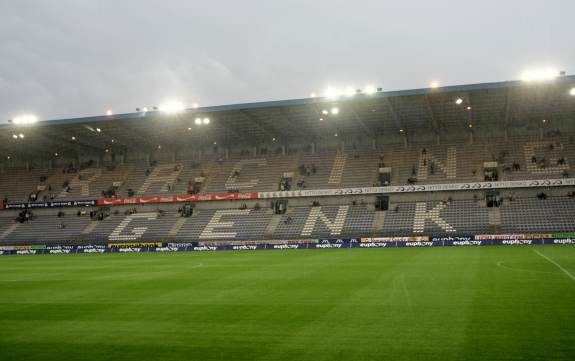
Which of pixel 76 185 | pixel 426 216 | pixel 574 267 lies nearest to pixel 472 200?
pixel 426 216

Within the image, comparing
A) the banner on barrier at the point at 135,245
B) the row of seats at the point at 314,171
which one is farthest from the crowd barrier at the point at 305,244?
the row of seats at the point at 314,171

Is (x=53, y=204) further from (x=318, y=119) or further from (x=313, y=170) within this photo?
(x=318, y=119)

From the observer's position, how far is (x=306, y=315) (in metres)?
13.1

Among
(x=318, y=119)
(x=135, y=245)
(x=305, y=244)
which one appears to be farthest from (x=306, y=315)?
(x=135, y=245)

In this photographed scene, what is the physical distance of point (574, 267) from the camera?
20.5m

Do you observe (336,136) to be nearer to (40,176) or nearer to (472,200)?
(472,200)

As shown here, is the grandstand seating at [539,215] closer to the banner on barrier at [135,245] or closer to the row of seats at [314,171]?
the row of seats at [314,171]

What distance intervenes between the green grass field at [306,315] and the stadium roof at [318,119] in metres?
21.3

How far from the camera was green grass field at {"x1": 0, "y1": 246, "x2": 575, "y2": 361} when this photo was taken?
9766 mm

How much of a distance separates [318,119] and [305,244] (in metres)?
13.8

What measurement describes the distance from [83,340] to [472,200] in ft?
138

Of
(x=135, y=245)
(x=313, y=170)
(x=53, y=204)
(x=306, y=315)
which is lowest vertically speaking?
(x=135, y=245)

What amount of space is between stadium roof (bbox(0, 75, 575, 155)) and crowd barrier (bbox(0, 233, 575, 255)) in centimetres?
1247

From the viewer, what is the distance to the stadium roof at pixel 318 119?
40.7 meters
